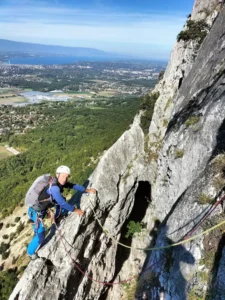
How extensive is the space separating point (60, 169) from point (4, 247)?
86.2 ft

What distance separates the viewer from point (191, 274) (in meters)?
A: 7.03

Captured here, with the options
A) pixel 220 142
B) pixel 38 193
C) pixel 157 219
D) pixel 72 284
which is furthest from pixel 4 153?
pixel 220 142

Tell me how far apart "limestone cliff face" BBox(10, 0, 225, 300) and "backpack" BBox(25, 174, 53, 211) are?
171 cm

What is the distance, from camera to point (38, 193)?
9188 millimetres

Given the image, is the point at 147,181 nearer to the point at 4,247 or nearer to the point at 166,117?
the point at 166,117

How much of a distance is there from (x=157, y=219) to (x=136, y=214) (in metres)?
2.42

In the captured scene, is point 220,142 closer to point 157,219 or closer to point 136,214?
point 157,219

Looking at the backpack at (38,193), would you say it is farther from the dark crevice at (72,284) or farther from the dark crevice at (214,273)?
the dark crevice at (214,273)

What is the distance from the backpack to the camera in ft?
30.0

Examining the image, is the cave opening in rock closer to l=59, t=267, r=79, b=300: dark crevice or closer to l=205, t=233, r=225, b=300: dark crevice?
l=59, t=267, r=79, b=300: dark crevice

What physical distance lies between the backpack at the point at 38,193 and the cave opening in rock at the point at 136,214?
573cm

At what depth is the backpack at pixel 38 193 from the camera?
9148mm

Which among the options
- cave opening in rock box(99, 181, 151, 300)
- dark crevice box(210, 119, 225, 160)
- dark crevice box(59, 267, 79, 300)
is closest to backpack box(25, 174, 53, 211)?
dark crevice box(59, 267, 79, 300)

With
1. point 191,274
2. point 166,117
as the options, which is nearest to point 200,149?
point 191,274
